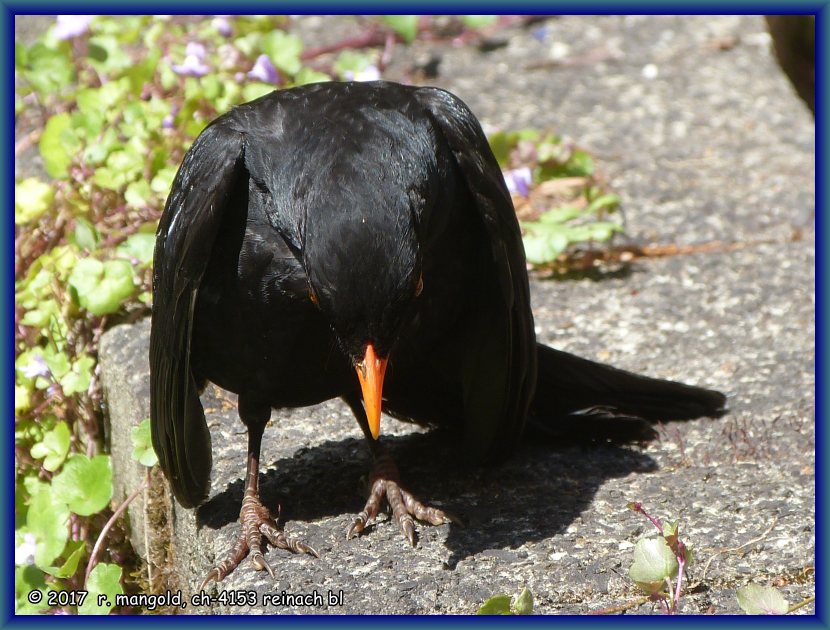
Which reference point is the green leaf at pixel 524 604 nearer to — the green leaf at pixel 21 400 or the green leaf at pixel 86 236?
the green leaf at pixel 21 400

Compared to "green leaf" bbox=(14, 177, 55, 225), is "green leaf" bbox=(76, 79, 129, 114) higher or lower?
higher

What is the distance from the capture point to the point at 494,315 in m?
3.80

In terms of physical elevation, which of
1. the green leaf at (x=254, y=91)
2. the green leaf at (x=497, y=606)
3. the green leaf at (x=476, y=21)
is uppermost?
the green leaf at (x=476, y=21)

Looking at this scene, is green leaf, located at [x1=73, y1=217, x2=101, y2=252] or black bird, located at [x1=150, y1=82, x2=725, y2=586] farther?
green leaf, located at [x1=73, y1=217, x2=101, y2=252]

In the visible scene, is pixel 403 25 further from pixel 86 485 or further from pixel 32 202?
pixel 86 485

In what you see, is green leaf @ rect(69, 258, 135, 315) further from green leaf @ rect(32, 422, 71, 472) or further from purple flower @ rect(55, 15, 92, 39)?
purple flower @ rect(55, 15, 92, 39)

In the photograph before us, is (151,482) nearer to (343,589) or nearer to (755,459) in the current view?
(343,589)

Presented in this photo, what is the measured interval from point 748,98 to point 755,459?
12.1 ft

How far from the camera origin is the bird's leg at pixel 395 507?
3.69 metres

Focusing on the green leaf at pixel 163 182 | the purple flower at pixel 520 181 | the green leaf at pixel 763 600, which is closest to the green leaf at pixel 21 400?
the green leaf at pixel 163 182

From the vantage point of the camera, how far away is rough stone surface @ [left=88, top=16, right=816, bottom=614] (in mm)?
3432

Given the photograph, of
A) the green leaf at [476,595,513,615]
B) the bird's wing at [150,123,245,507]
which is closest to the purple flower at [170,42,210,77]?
the bird's wing at [150,123,245,507]

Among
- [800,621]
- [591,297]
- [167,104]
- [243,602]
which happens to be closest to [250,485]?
[243,602]

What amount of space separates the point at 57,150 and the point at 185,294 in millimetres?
2348
